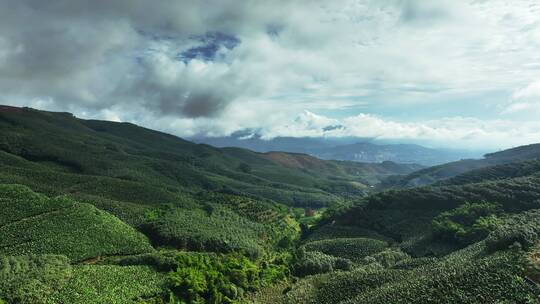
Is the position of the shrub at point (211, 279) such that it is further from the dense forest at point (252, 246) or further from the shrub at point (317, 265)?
the shrub at point (317, 265)

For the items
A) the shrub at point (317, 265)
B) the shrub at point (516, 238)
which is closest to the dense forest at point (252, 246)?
the shrub at point (516, 238)

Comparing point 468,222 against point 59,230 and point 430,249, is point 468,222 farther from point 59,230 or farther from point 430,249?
point 59,230

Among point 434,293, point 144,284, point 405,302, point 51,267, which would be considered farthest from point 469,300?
point 51,267

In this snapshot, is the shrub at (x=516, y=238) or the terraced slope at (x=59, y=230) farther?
the terraced slope at (x=59, y=230)

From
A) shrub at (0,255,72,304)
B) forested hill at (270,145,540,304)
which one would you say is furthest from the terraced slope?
forested hill at (270,145,540,304)

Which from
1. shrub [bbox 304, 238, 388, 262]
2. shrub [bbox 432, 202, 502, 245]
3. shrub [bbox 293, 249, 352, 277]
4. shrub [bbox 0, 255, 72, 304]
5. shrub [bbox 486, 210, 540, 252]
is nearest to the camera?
shrub [bbox 0, 255, 72, 304]

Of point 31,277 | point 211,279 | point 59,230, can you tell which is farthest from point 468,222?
point 31,277

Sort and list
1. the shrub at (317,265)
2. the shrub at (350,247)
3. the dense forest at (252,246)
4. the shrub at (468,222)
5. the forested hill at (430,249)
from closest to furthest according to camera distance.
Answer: the forested hill at (430,249)
the dense forest at (252,246)
the shrub at (317,265)
the shrub at (468,222)
the shrub at (350,247)

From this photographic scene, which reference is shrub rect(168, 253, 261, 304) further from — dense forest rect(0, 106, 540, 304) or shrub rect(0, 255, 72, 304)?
shrub rect(0, 255, 72, 304)

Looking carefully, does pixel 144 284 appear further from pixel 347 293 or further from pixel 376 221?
pixel 376 221

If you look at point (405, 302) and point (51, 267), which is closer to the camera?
point (405, 302)

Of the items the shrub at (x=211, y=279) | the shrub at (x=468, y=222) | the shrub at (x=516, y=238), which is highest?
the shrub at (x=516, y=238)
